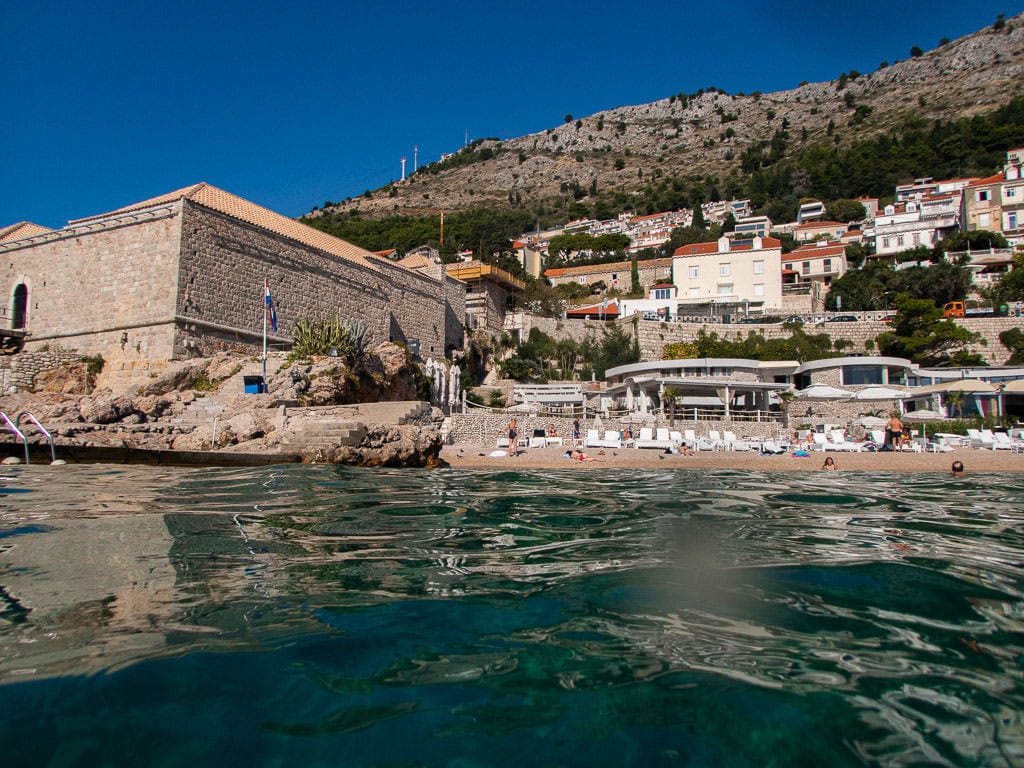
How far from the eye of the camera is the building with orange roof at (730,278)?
143 feet

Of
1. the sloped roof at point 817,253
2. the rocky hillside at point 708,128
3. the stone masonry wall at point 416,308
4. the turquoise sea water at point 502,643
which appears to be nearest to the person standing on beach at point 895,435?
the turquoise sea water at point 502,643

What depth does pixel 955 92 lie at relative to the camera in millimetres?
87938

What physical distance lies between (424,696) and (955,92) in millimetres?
114897

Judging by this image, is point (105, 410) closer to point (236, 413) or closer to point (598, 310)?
point (236, 413)

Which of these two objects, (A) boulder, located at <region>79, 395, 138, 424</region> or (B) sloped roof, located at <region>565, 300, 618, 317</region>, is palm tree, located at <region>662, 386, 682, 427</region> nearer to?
(A) boulder, located at <region>79, 395, 138, 424</region>

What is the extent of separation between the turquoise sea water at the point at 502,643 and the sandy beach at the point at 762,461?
9.83 m

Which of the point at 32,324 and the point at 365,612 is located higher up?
the point at 32,324

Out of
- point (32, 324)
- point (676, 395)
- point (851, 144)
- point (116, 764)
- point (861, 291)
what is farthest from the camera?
point (851, 144)

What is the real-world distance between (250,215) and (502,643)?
25.3 metres

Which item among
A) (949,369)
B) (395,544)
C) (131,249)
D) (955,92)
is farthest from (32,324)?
(955,92)

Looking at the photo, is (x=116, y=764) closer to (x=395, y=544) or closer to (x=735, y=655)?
(x=735, y=655)

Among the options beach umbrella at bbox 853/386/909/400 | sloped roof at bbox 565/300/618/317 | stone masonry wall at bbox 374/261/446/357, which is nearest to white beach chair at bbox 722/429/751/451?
beach umbrella at bbox 853/386/909/400

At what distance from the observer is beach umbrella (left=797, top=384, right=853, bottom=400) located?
2636cm

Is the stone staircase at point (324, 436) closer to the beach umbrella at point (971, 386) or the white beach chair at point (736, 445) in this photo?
the white beach chair at point (736, 445)
